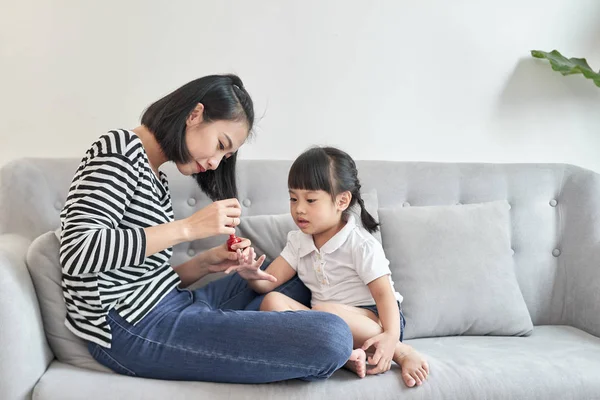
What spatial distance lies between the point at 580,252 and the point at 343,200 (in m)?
0.89

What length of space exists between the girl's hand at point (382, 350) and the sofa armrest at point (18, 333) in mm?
731

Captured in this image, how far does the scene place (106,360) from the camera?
1305mm

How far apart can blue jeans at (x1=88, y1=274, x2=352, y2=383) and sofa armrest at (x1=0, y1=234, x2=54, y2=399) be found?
0.12 metres

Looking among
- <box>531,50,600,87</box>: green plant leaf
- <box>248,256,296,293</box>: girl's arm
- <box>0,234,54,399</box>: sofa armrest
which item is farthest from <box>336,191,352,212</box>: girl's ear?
<box>531,50,600,87</box>: green plant leaf

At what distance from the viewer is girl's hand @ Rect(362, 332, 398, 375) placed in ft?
4.51

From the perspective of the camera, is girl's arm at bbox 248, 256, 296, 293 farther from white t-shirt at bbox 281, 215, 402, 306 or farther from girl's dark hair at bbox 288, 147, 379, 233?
girl's dark hair at bbox 288, 147, 379, 233

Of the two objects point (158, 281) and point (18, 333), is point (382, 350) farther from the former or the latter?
point (18, 333)

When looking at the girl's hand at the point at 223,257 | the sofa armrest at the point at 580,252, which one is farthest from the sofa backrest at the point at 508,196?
the girl's hand at the point at 223,257

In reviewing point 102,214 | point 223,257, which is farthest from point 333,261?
point 102,214

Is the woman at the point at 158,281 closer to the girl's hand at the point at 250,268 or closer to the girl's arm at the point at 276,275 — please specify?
the girl's hand at the point at 250,268

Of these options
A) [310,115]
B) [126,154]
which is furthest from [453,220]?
[126,154]

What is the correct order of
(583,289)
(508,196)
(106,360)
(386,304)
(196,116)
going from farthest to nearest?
1. (508,196)
2. (583,289)
3. (386,304)
4. (196,116)
5. (106,360)

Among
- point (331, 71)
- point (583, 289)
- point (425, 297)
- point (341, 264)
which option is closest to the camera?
point (341, 264)

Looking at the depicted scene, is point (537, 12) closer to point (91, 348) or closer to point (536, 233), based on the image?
point (536, 233)
